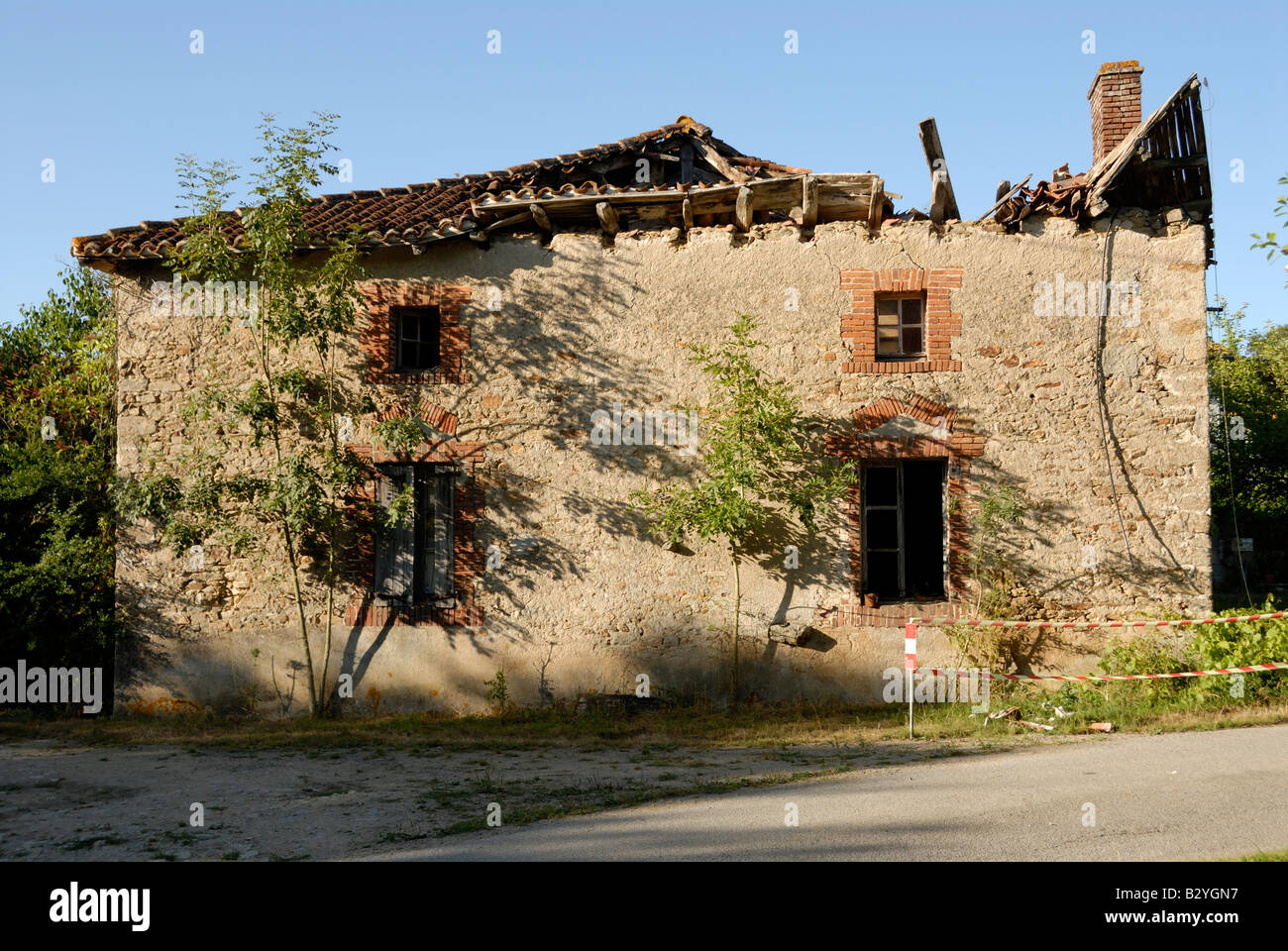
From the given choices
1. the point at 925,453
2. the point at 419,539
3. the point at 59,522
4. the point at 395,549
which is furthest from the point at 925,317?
the point at 59,522

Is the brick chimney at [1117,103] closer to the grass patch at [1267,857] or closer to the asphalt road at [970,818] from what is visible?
the asphalt road at [970,818]

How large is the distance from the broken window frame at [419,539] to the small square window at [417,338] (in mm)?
1264

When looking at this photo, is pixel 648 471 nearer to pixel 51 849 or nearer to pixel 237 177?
pixel 237 177

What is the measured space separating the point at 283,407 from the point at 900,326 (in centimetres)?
718

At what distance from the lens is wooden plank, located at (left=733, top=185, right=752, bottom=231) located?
10078 millimetres

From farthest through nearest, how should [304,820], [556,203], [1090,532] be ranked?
[556,203]
[1090,532]
[304,820]

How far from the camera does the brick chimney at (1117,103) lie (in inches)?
423

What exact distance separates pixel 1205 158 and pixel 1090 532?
14.0 ft

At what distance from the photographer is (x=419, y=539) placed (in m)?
10.8

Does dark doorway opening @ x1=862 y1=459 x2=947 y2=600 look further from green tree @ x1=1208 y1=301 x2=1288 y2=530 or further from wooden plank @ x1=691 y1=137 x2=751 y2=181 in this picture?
green tree @ x1=1208 y1=301 x2=1288 y2=530

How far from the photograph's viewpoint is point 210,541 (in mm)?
10953

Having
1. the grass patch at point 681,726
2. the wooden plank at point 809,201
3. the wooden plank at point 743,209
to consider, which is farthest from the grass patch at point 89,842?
the wooden plank at point 809,201

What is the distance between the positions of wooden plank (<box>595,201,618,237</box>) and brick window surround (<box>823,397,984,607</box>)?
11.5 ft
